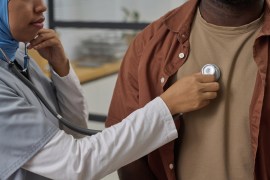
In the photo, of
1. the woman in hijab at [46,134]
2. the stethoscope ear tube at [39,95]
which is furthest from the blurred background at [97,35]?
the woman in hijab at [46,134]

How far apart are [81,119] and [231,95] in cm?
67

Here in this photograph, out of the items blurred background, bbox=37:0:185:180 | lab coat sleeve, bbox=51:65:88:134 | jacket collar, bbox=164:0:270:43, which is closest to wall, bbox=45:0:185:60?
blurred background, bbox=37:0:185:180

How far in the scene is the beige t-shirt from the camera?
110 centimetres

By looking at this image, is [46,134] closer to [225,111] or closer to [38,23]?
[38,23]

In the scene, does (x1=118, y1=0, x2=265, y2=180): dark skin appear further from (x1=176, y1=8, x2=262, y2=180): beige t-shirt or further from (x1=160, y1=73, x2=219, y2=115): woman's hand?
(x1=160, y1=73, x2=219, y2=115): woman's hand

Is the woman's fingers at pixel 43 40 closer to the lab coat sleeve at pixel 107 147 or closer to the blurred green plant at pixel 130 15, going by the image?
the lab coat sleeve at pixel 107 147

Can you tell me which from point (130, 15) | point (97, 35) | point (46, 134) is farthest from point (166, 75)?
point (97, 35)

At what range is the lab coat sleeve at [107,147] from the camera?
1090 mm

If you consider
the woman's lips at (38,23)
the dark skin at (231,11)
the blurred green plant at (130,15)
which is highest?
the dark skin at (231,11)

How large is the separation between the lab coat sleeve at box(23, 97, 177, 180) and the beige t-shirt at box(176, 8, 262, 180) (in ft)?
0.32

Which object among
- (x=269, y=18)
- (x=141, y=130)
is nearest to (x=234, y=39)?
(x=269, y=18)

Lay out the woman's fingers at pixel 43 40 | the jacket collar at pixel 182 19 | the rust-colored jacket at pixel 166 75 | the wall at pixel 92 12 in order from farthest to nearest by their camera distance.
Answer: the wall at pixel 92 12 → the woman's fingers at pixel 43 40 → the jacket collar at pixel 182 19 → the rust-colored jacket at pixel 166 75

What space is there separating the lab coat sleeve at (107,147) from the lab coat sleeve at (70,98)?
0.37 meters

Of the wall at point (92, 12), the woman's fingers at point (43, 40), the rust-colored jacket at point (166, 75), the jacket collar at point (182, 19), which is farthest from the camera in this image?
the wall at point (92, 12)
